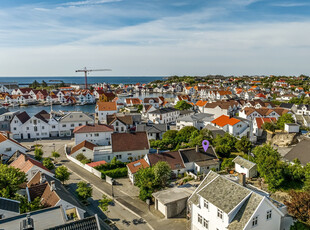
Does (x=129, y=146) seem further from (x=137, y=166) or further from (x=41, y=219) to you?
(x=41, y=219)

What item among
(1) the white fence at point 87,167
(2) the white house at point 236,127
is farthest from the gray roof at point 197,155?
(2) the white house at point 236,127

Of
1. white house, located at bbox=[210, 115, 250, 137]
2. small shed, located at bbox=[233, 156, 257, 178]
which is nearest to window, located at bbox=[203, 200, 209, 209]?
small shed, located at bbox=[233, 156, 257, 178]

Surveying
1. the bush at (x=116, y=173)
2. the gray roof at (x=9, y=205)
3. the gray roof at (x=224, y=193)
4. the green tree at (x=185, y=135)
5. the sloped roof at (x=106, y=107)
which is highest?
the sloped roof at (x=106, y=107)

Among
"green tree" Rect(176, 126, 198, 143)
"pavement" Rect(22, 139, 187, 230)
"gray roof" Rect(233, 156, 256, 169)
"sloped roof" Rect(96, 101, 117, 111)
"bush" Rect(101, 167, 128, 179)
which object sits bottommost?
"pavement" Rect(22, 139, 187, 230)

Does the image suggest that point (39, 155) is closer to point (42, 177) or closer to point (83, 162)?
point (83, 162)

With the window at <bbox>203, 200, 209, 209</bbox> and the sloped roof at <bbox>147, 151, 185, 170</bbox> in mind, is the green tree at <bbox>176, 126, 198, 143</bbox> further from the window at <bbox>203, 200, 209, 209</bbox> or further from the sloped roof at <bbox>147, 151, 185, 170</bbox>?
the window at <bbox>203, 200, 209, 209</bbox>

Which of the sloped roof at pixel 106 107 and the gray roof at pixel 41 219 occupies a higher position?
the sloped roof at pixel 106 107

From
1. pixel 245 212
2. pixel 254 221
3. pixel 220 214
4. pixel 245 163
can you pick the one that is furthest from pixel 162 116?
pixel 254 221

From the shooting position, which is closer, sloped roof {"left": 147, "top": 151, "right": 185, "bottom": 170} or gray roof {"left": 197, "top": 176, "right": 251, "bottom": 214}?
gray roof {"left": 197, "top": 176, "right": 251, "bottom": 214}

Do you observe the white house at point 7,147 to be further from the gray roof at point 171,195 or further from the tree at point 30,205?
the gray roof at point 171,195
